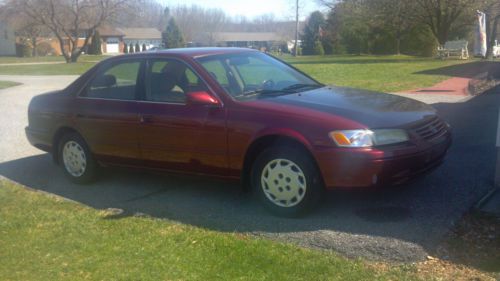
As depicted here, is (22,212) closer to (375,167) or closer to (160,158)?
(160,158)

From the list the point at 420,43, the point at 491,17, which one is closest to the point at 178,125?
the point at 491,17

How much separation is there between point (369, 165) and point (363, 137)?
0.82 ft

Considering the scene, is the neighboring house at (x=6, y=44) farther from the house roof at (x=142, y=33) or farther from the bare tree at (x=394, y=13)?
the bare tree at (x=394, y=13)

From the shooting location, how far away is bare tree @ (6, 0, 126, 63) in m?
43.5

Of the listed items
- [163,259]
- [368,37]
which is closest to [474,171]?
→ [163,259]

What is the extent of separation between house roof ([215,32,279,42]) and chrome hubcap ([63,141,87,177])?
82660 millimetres

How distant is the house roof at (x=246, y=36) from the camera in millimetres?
90606

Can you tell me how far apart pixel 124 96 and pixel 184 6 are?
83806mm

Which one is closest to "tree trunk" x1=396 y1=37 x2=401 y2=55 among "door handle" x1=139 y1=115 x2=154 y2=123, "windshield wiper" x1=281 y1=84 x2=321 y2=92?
"windshield wiper" x1=281 y1=84 x2=321 y2=92

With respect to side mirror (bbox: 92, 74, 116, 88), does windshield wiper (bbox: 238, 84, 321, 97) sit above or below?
below

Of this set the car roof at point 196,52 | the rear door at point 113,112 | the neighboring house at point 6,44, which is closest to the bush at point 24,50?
the neighboring house at point 6,44

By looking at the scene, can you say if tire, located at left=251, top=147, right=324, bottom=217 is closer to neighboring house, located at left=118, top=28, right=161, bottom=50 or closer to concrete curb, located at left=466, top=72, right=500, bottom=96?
concrete curb, located at left=466, top=72, right=500, bottom=96

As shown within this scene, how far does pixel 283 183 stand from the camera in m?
5.18

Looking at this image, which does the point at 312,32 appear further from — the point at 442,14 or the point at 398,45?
the point at 442,14
